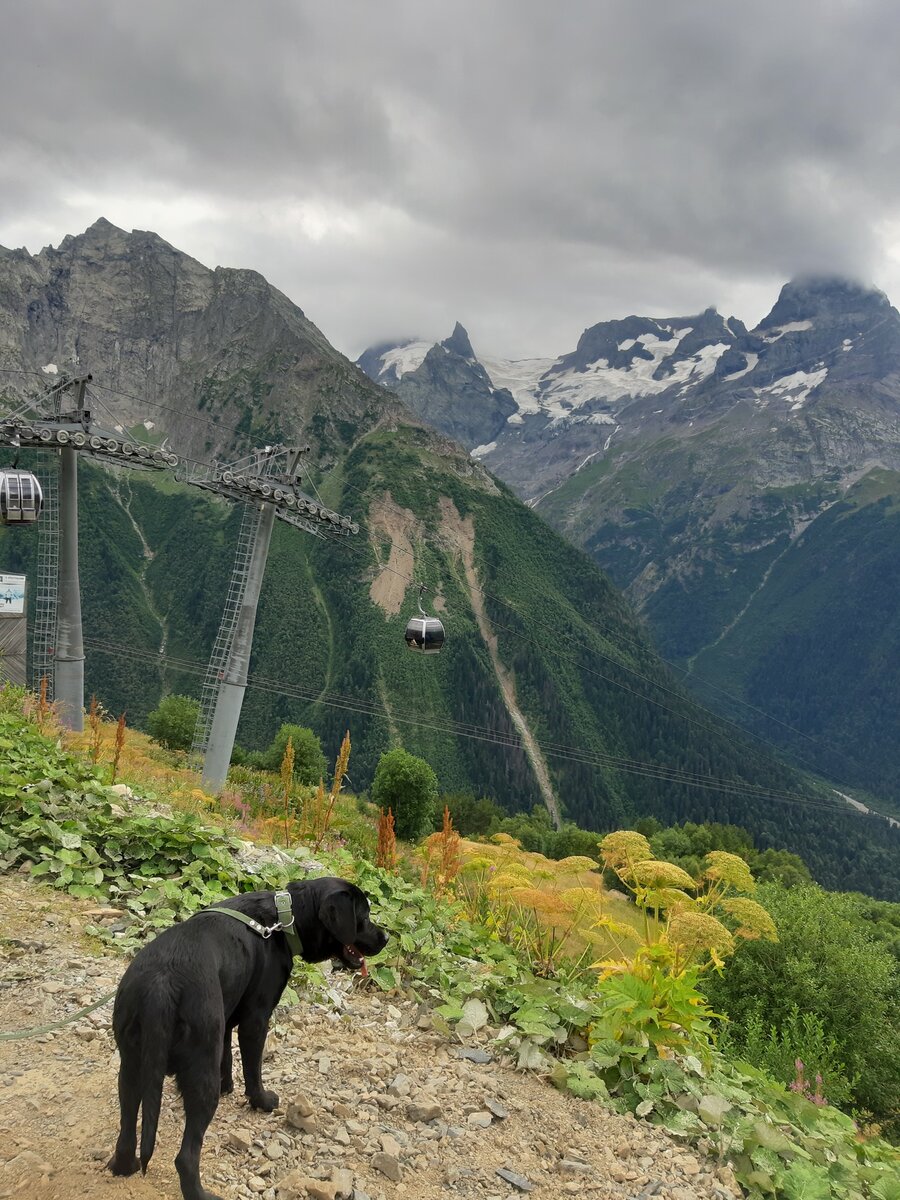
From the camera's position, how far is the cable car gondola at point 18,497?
865 inches

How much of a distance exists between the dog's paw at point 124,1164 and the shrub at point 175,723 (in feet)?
112

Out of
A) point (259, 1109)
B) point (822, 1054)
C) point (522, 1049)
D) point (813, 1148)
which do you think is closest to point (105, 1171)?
point (259, 1109)

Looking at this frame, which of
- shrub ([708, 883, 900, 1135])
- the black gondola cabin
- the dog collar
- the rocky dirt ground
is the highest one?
the black gondola cabin

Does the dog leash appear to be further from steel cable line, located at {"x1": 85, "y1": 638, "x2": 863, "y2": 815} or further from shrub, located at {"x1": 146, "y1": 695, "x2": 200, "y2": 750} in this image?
steel cable line, located at {"x1": 85, "y1": 638, "x2": 863, "y2": 815}

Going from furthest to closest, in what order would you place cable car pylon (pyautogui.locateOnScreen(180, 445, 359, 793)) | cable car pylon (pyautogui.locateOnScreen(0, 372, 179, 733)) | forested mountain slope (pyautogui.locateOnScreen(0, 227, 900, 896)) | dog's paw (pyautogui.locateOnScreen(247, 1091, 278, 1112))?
forested mountain slope (pyautogui.locateOnScreen(0, 227, 900, 896)) → cable car pylon (pyautogui.locateOnScreen(0, 372, 179, 733)) → cable car pylon (pyautogui.locateOnScreen(180, 445, 359, 793)) → dog's paw (pyautogui.locateOnScreen(247, 1091, 278, 1112))

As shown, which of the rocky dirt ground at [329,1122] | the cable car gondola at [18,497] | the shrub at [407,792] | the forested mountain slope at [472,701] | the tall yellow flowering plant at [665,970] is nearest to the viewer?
the rocky dirt ground at [329,1122]

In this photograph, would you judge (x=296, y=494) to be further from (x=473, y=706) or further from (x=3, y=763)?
(x=473, y=706)

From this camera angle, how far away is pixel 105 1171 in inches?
155

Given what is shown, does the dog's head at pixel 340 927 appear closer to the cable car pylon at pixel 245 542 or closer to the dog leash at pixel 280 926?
the dog leash at pixel 280 926

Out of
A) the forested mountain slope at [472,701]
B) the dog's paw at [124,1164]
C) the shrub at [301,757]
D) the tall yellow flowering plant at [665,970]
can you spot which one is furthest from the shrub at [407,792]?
the forested mountain slope at [472,701]

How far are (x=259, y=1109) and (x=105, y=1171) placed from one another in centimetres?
114

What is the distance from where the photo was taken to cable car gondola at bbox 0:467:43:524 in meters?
22.0

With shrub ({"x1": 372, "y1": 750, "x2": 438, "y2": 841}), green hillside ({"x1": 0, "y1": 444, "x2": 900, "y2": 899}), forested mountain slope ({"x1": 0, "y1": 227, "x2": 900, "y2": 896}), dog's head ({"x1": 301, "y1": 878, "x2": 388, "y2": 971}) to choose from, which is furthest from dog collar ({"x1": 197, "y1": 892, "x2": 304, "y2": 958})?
green hillside ({"x1": 0, "y1": 444, "x2": 900, "y2": 899})

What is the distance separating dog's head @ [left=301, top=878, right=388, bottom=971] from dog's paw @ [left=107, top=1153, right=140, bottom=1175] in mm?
1411
